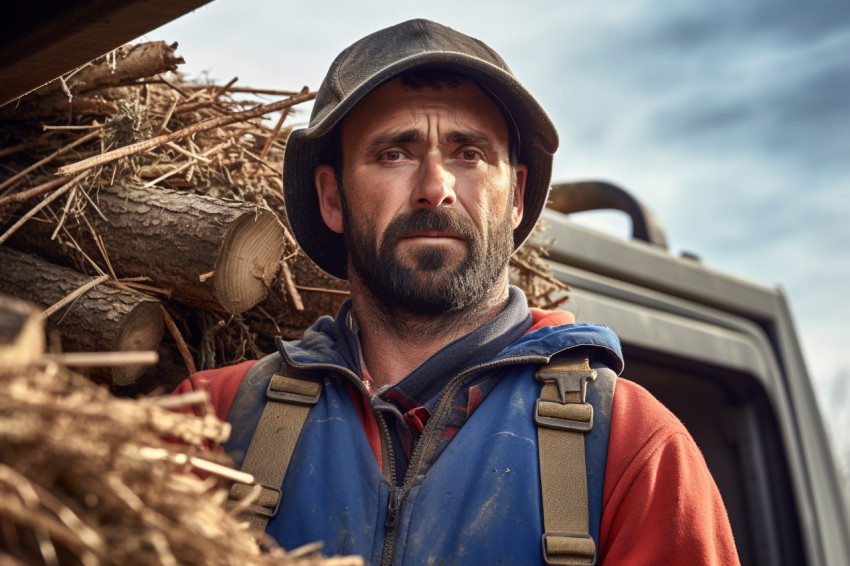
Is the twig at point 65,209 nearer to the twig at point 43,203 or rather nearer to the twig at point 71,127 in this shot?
the twig at point 43,203

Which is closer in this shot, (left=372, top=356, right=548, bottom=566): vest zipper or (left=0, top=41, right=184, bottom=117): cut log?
(left=372, top=356, right=548, bottom=566): vest zipper

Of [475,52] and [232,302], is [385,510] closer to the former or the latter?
[232,302]

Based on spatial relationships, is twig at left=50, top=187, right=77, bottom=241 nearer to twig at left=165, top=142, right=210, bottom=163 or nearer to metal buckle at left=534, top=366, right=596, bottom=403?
twig at left=165, top=142, right=210, bottom=163

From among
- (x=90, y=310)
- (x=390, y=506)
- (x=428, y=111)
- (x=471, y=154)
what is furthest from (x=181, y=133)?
(x=390, y=506)

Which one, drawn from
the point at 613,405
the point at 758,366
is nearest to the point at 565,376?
the point at 613,405

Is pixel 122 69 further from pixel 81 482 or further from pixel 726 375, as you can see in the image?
pixel 726 375

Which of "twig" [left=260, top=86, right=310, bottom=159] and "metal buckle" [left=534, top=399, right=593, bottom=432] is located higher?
"twig" [left=260, top=86, right=310, bottom=159]

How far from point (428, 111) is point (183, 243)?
717 millimetres

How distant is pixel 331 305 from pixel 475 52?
901 mm

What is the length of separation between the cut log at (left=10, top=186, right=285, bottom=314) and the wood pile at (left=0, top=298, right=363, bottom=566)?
4.22 ft

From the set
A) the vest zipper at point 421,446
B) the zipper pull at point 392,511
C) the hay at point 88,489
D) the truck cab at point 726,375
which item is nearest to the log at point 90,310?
the vest zipper at point 421,446

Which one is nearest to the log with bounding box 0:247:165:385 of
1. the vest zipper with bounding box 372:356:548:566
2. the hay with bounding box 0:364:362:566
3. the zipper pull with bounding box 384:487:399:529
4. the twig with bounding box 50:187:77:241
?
the twig with bounding box 50:187:77:241

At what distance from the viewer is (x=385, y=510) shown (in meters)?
1.82

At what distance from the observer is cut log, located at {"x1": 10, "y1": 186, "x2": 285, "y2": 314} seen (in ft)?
7.23
